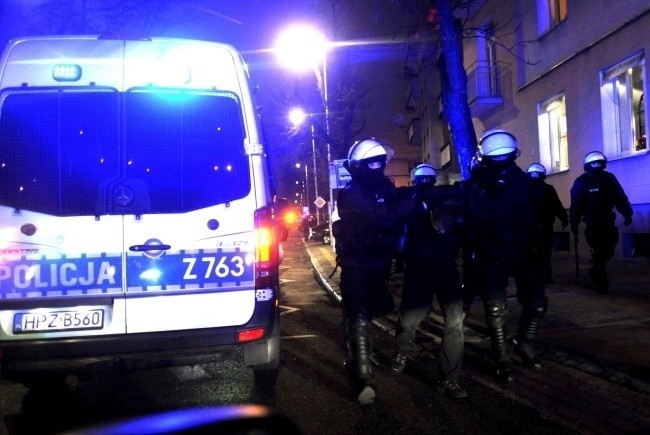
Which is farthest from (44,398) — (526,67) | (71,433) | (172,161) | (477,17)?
(477,17)

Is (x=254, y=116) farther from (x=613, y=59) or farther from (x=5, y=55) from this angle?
(x=613, y=59)

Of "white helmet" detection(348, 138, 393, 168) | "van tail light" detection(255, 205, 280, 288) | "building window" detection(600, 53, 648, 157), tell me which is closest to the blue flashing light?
"van tail light" detection(255, 205, 280, 288)

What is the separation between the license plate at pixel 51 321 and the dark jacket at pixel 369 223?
1.86 m

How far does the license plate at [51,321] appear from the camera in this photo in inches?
165

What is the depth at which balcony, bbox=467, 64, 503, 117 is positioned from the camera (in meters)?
18.9

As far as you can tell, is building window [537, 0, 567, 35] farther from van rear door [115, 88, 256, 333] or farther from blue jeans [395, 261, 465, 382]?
van rear door [115, 88, 256, 333]

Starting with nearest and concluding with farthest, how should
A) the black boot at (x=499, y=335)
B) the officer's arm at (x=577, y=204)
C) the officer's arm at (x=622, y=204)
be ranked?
the black boot at (x=499, y=335) → the officer's arm at (x=622, y=204) → the officer's arm at (x=577, y=204)

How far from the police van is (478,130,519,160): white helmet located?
1834 mm

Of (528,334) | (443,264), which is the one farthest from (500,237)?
(528,334)

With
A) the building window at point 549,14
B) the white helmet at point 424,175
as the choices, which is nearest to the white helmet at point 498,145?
the white helmet at point 424,175

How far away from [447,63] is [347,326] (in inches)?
272

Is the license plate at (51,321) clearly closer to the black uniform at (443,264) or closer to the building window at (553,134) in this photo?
the black uniform at (443,264)

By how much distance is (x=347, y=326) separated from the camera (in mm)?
5004

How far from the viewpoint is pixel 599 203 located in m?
8.45
